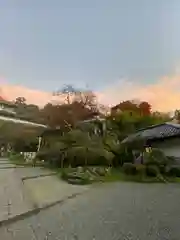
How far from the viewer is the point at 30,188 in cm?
255

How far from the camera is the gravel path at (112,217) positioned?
155 cm

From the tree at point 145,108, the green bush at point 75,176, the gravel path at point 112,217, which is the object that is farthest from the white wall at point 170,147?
the green bush at point 75,176

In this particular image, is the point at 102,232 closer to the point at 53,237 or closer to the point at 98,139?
the point at 53,237

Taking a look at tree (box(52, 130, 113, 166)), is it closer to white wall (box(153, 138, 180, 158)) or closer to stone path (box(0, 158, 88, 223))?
stone path (box(0, 158, 88, 223))

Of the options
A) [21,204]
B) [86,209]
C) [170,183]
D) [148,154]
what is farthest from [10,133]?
[170,183]

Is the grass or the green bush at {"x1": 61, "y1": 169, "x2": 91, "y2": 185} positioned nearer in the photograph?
the grass

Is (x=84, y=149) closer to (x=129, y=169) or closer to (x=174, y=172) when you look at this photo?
(x=129, y=169)

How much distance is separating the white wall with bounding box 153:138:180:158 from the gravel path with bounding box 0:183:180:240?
0.85 ft

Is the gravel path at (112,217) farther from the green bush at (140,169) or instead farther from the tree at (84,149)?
the tree at (84,149)

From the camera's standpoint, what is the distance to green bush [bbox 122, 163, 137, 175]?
8.45 ft

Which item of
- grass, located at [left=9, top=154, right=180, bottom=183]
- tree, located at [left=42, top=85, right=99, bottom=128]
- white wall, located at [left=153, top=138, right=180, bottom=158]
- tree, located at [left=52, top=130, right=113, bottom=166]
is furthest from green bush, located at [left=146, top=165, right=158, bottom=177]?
tree, located at [left=42, top=85, right=99, bottom=128]

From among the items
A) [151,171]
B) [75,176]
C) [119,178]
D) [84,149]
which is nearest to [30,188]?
[75,176]

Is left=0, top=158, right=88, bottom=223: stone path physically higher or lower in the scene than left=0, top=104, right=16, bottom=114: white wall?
lower

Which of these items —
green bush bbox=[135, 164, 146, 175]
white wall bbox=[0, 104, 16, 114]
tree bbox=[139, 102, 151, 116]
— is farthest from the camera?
green bush bbox=[135, 164, 146, 175]
